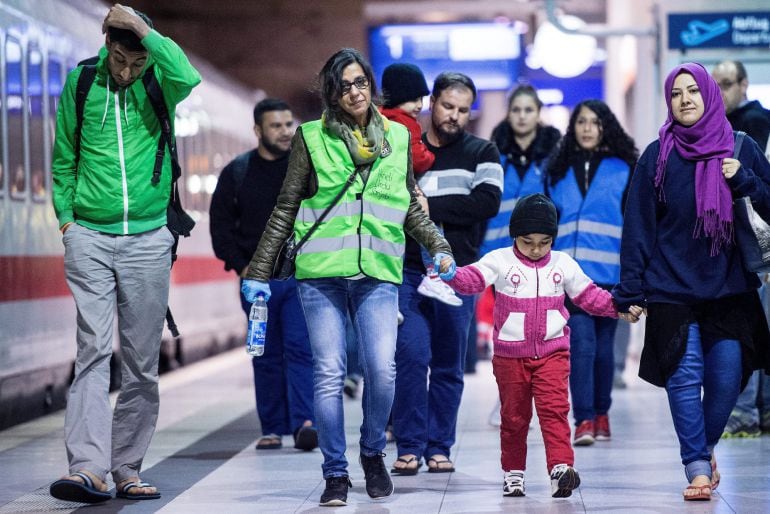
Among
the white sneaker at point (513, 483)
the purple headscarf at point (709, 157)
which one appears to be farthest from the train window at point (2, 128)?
the purple headscarf at point (709, 157)

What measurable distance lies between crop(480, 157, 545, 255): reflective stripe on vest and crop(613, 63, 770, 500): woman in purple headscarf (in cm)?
259

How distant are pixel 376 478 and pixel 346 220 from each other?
42.6 inches

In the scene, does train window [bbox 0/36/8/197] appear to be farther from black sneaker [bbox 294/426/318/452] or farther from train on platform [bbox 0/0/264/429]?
black sneaker [bbox 294/426/318/452]

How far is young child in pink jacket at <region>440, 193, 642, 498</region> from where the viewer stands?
22.0 feet

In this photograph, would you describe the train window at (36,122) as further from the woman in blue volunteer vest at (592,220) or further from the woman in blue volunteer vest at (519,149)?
the woman in blue volunteer vest at (592,220)

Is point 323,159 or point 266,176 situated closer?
point 323,159

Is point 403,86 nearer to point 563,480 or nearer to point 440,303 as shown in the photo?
point 440,303

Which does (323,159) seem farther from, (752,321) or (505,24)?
(505,24)

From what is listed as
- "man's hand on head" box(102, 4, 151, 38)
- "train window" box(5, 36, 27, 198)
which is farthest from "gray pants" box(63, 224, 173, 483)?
"train window" box(5, 36, 27, 198)

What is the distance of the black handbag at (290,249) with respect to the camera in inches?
253

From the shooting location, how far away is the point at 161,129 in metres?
6.79

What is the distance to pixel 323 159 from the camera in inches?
254

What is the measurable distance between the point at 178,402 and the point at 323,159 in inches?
221

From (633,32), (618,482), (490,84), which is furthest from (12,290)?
(490,84)
